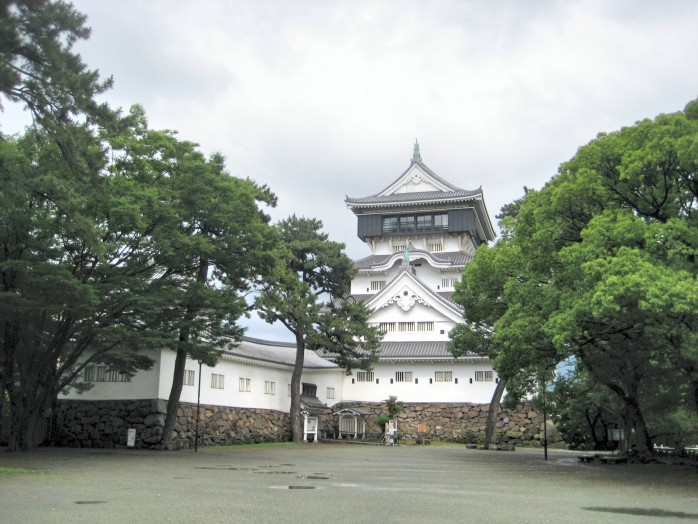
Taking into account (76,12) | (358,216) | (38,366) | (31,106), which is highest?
(358,216)

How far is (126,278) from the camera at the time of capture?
22562 millimetres

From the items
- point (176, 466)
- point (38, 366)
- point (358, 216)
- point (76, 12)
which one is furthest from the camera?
point (358, 216)

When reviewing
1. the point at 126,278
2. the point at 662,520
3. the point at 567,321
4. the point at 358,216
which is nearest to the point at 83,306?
the point at 126,278

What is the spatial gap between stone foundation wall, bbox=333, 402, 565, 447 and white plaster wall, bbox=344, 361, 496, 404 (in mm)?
466

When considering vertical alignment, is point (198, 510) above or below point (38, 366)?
below

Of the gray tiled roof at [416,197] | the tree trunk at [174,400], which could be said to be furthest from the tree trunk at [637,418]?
the gray tiled roof at [416,197]

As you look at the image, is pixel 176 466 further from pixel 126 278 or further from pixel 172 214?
pixel 172 214

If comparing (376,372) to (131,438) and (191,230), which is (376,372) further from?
(191,230)

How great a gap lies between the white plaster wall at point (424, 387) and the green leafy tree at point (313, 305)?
4932 mm

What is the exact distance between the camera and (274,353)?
1793 inches

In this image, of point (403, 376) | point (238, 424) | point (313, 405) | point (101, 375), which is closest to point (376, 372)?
point (403, 376)

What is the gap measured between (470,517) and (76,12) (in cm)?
1135

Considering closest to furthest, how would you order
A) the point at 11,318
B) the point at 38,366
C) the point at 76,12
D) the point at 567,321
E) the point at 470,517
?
the point at 470,517 < the point at 76,12 < the point at 567,321 < the point at 11,318 < the point at 38,366

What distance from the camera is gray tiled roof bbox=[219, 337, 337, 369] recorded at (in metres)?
40.5
